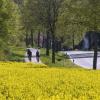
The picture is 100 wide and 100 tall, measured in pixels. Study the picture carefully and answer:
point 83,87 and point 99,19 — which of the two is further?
point 99,19

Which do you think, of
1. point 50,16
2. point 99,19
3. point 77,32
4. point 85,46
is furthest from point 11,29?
point 85,46

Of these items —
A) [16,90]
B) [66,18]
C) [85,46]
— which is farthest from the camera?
[85,46]

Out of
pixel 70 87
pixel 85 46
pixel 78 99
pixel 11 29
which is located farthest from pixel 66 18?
pixel 85 46

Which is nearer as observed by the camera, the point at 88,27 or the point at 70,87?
the point at 70,87

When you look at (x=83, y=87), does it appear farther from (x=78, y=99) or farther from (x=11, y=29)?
(x=11, y=29)

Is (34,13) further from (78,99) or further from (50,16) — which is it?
(78,99)

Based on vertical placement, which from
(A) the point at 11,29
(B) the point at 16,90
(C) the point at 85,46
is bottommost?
(C) the point at 85,46

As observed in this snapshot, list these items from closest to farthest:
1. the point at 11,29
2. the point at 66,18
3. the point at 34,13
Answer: the point at 66,18, the point at 11,29, the point at 34,13

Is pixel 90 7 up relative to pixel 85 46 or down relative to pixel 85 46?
up

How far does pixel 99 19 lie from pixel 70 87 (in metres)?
27.1

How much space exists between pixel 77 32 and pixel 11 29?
19.6 meters

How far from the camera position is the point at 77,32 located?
148 feet

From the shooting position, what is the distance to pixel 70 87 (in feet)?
48.8

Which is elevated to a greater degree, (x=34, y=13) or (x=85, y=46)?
(x=34, y=13)
